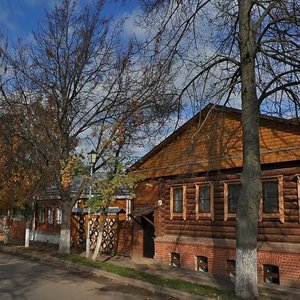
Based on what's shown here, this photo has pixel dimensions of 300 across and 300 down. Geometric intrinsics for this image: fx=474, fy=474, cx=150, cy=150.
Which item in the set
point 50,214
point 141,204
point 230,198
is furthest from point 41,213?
point 230,198

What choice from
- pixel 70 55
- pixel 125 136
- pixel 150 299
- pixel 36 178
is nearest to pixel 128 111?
pixel 125 136

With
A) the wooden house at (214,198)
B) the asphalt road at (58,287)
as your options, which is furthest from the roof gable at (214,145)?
the asphalt road at (58,287)

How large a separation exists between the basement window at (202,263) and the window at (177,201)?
1.98 metres

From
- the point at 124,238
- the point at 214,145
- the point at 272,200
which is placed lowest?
the point at 124,238

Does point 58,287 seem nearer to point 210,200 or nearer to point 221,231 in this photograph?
point 221,231

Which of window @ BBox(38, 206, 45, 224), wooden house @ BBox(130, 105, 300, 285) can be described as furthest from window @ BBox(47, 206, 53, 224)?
wooden house @ BBox(130, 105, 300, 285)

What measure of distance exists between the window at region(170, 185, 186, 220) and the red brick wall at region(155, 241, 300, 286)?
1.28 m

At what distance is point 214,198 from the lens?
18141mm

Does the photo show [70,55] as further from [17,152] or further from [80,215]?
[80,215]

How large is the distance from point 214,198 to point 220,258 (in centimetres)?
226

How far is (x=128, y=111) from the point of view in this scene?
21.8 metres

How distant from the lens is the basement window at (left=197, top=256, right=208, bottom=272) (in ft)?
60.1

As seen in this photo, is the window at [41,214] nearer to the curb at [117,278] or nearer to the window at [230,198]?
the curb at [117,278]

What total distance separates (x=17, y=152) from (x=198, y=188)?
11.5 m
